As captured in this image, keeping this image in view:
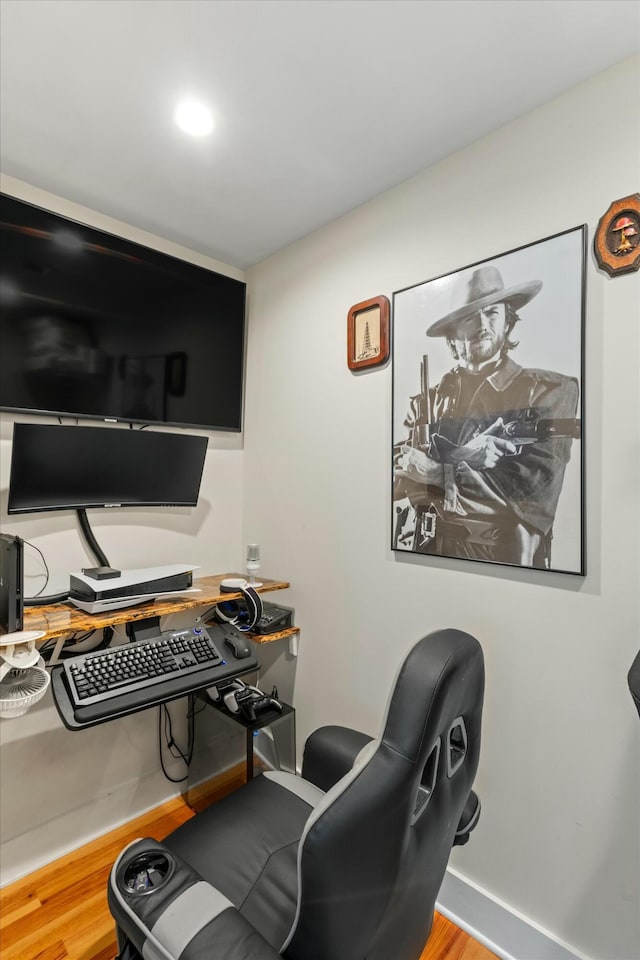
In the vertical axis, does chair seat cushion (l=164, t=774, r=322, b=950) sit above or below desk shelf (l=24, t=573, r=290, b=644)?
below

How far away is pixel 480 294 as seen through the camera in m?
1.59

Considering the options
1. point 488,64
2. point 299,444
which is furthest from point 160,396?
point 488,64

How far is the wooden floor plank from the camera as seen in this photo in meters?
1.51

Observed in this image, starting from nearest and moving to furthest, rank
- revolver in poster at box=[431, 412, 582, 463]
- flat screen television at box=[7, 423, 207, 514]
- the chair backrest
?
the chair backrest
revolver in poster at box=[431, 412, 582, 463]
flat screen television at box=[7, 423, 207, 514]

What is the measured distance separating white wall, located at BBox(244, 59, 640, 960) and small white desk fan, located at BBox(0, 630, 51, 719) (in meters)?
1.10

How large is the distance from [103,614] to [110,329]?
118 cm

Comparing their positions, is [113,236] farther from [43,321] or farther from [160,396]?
[160,396]

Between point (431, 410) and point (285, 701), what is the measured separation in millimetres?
1575

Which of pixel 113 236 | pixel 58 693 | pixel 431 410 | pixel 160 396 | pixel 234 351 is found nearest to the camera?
pixel 58 693

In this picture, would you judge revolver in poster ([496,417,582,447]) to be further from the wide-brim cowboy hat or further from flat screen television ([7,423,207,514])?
flat screen television ([7,423,207,514])

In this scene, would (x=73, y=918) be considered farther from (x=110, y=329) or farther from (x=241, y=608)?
(x=110, y=329)

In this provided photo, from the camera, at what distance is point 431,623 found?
172 cm

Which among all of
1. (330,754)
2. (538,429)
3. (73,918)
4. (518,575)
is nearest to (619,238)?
(538,429)

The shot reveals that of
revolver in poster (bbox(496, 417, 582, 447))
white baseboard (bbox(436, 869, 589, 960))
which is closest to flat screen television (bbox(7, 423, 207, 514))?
revolver in poster (bbox(496, 417, 582, 447))
